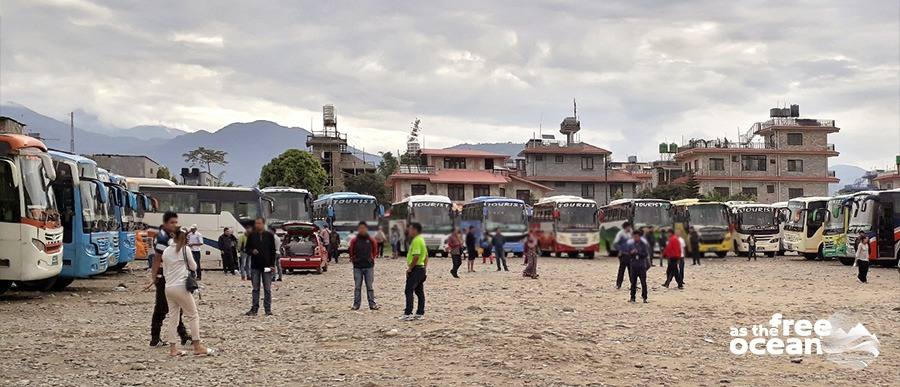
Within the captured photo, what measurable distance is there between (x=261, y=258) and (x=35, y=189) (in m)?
5.90

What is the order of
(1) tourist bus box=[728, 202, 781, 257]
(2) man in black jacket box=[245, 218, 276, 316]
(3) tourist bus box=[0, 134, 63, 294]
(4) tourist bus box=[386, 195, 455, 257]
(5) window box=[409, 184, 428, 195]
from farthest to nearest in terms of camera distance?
1. (5) window box=[409, 184, 428, 195]
2. (1) tourist bus box=[728, 202, 781, 257]
3. (4) tourist bus box=[386, 195, 455, 257]
4. (3) tourist bus box=[0, 134, 63, 294]
5. (2) man in black jacket box=[245, 218, 276, 316]

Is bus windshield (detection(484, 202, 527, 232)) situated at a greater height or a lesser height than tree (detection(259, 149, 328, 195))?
lesser

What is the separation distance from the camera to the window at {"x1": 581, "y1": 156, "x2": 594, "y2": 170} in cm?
8881

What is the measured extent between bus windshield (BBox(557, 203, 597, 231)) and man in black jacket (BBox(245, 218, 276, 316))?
3050 centimetres

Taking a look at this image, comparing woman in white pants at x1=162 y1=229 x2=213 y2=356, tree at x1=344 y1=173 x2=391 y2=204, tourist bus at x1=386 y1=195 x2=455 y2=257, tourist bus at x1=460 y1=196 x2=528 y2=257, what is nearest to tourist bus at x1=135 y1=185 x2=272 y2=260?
tourist bus at x1=386 y1=195 x2=455 y2=257

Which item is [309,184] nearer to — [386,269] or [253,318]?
[386,269]

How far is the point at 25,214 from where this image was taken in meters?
19.0

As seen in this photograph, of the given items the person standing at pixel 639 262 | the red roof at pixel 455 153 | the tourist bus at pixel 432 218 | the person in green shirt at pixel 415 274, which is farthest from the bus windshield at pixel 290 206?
the red roof at pixel 455 153

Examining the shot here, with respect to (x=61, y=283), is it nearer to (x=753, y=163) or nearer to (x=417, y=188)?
(x=417, y=188)

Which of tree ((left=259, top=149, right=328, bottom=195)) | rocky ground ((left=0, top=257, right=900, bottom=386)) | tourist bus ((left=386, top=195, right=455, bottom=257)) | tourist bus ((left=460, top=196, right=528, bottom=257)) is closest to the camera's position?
rocky ground ((left=0, top=257, right=900, bottom=386))

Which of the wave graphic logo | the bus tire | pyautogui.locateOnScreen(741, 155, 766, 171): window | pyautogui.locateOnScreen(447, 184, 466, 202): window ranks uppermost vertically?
pyautogui.locateOnScreen(741, 155, 766, 171): window

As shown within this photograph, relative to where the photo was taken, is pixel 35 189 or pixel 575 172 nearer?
pixel 35 189

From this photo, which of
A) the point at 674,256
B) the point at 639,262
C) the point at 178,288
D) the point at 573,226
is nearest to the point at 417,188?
the point at 573,226

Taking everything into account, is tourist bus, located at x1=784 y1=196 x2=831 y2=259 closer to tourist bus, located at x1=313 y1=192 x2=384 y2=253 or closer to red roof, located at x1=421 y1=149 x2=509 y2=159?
tourist bus, located at x1=313 y1=192 x2=384 y2=253
